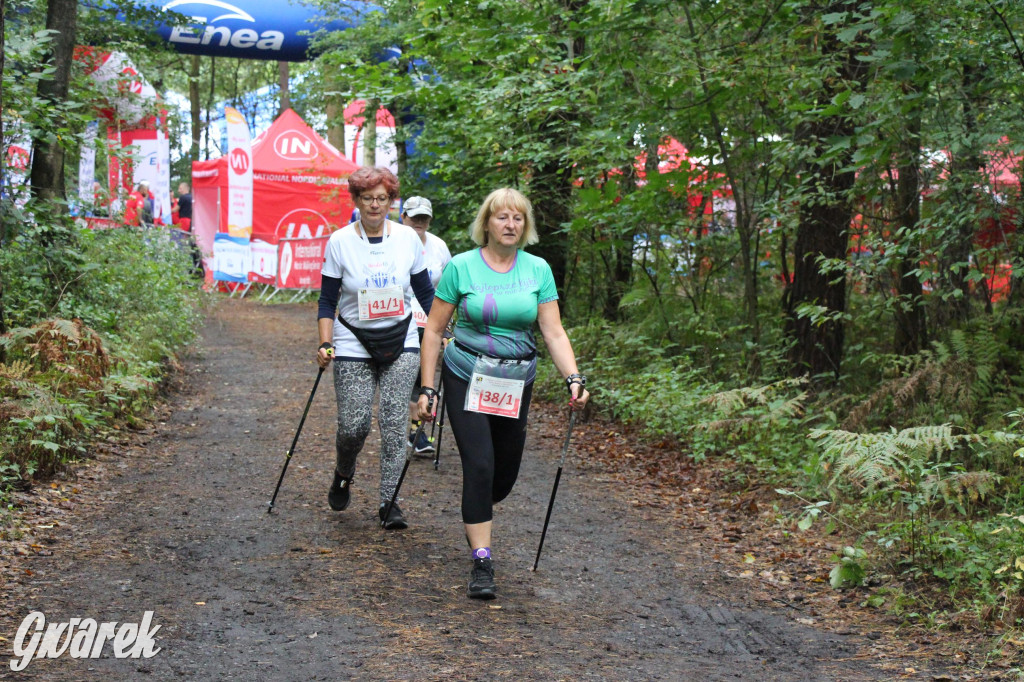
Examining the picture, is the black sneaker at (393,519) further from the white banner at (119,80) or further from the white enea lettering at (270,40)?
the white enea lettering at (270,40)

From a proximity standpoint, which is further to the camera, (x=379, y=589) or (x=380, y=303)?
(x=380, y=303)

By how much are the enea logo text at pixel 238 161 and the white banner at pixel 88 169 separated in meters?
9.42

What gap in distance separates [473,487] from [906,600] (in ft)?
7.50

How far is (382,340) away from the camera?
20.2 ft

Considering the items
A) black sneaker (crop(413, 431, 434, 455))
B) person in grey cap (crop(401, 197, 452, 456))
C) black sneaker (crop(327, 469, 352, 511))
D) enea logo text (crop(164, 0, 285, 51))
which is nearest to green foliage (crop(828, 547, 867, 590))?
black sneaker (crop(327, 469, 352, 511))

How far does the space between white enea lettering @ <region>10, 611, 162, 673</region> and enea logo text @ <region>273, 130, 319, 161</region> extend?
76.6 feet

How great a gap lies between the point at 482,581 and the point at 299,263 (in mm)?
20434

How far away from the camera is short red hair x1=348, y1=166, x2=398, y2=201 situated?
6.00 m

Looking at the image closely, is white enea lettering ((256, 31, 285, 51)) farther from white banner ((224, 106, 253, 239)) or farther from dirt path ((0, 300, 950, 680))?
dirt path ((0, 300, 950, 680))

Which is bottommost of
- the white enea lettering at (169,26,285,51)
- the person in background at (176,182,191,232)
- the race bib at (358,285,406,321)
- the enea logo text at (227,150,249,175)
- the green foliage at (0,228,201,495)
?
the green foliage at (0,228,201,495)

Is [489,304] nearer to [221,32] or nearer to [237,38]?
[221,32]

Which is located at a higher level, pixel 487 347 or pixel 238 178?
pixel 238 178

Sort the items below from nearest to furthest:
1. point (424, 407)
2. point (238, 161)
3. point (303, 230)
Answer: point (424, 407), point (238, 161), point (303, 230)

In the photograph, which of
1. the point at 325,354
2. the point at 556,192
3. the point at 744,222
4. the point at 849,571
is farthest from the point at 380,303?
the point at 556,192
